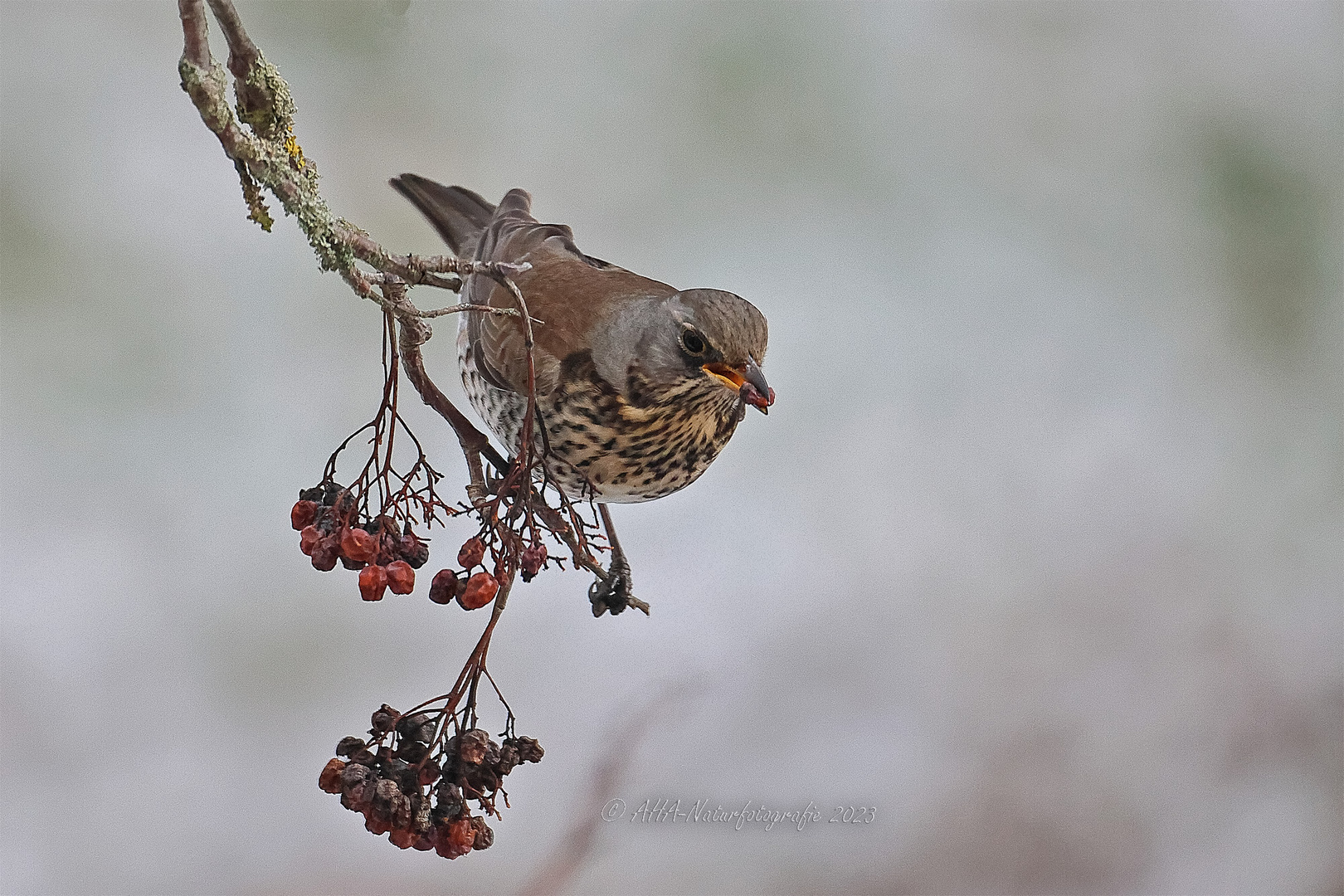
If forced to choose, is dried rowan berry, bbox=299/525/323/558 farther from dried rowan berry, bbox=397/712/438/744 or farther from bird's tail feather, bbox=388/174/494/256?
bird's tail feather, bbox=388/174/494/256

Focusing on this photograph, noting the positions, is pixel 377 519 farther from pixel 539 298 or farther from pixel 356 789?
pixel 539 298

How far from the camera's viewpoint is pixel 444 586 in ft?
4.35

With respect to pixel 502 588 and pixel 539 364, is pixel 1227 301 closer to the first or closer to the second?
pixel 539 364

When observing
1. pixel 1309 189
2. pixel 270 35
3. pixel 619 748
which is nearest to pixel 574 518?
pixel 619 748

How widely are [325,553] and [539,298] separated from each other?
0.78 meters

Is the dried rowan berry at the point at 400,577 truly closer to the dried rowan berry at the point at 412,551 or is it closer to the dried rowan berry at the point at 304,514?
the dried rowan berry at the point at 412,551

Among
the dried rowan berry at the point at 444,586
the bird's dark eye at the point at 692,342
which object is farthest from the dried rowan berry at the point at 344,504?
the bird's dark eye at the point at 692,342

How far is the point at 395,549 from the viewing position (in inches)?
52.4

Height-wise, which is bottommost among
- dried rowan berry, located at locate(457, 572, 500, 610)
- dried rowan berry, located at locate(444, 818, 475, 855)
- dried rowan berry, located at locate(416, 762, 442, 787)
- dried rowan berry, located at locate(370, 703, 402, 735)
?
dried rowan berry, located at locate(444, 818, 475, 855)

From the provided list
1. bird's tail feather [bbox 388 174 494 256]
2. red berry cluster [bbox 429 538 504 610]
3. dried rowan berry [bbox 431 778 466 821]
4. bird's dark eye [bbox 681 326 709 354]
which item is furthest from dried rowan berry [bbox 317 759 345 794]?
bird's tail feather [bbox 388 174 494 256]

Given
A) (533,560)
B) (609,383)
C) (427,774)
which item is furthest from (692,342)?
(427,774)

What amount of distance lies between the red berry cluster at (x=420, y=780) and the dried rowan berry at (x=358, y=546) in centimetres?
18

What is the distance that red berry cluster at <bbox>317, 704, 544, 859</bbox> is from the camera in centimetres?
127

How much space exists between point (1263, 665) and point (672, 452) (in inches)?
69.5
